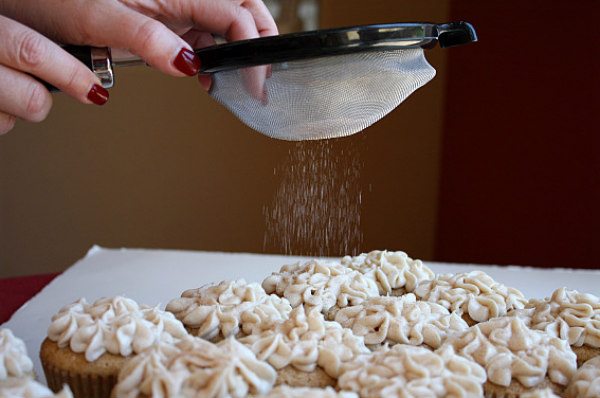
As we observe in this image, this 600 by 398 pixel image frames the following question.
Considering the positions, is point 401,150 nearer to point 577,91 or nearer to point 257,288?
point 577,91

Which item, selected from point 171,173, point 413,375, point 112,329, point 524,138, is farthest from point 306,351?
point 171,173

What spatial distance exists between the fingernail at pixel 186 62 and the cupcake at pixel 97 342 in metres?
0.50

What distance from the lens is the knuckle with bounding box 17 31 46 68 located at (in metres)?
1.29

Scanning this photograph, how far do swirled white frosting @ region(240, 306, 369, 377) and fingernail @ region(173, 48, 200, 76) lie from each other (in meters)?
0.53

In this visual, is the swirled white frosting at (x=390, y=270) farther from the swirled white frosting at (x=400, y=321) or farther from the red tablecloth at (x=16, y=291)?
the red tablecloth at (x=16, y=291)

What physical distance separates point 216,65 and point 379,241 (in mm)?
3074

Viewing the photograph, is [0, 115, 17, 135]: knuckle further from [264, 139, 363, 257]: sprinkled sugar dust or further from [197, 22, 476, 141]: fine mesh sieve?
[264, 139, 363, 257]: sprinkled sugar dust

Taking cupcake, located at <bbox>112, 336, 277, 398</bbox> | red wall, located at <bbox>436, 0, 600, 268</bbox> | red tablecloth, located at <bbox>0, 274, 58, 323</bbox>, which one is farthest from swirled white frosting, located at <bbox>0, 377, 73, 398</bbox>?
red wall, located at <bbox>436, 0, 600, 268</bbox>

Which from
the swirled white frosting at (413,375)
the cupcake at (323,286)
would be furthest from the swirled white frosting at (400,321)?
the swirled white frosting at (413,375)

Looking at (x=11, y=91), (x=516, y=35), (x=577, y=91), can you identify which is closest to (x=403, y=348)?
(x=11, y=91)

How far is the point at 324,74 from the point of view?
1.53m

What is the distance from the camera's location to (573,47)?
3.26m

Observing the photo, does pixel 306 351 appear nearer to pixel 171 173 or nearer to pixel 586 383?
pixel 586 383

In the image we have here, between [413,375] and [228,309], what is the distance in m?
0.50
